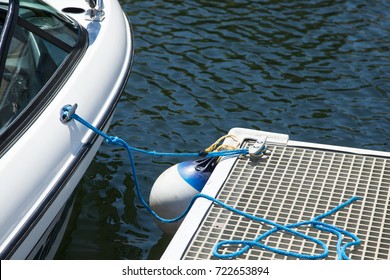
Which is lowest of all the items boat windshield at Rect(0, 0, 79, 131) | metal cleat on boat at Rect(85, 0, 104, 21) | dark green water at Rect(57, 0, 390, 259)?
dark green water at Rect(57, 0, 390, 259)

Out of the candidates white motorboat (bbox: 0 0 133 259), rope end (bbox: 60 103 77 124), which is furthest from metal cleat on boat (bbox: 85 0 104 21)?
rope end (bbox: 60 103 77 124)

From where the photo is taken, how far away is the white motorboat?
12.1 ft

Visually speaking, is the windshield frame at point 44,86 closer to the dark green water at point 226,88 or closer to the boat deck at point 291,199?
the boat deck at point 291,199

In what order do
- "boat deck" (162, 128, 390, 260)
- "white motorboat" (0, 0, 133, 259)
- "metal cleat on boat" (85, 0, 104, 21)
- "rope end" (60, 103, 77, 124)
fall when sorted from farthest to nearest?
"metal cleat on boat" (85, 0, 104, 21) < "rope end" (60, 103, 77, 124) < "boat deck" (162, 128, 390, 260) < "white motorboat" (0, 0, 133, 259)

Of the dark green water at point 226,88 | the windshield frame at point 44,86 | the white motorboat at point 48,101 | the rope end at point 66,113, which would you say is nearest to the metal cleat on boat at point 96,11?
the white motorboat at point 48,101

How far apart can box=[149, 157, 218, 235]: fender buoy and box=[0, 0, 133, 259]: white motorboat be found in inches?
19.3

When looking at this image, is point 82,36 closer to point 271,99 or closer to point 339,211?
point 339,211

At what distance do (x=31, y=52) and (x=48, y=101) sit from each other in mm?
515

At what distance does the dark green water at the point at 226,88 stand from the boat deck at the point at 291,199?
102 centimetres

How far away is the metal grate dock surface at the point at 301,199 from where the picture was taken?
3850mm

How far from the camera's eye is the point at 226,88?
713 centimetres

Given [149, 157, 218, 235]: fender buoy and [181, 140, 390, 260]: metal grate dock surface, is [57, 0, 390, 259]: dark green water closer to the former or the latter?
[149, 157, 218, 235]: fender buoy

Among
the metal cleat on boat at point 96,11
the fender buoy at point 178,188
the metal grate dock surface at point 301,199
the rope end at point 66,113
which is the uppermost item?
the rope end at point 66,113

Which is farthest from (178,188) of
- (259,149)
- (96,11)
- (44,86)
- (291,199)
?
(96,11)
